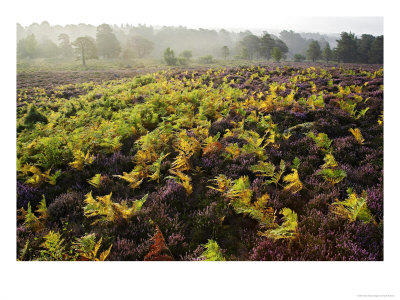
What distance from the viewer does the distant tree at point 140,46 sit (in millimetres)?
10467

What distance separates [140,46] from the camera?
36.7 feet

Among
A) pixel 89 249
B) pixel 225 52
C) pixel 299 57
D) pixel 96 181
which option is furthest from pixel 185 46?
pixel 299 57

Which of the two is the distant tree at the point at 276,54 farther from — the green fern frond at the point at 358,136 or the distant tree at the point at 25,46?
the distant tree at the point at 25,46

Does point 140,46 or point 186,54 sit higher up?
point 140,46

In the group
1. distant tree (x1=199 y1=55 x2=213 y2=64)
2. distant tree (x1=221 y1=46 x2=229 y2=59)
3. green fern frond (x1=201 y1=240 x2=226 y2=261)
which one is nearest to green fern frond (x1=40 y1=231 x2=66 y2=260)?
green fern frond (x1=201 y1=240 x2=226 y2=261)

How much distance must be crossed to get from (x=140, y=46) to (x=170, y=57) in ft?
6.55

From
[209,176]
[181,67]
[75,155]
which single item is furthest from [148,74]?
[209,176]

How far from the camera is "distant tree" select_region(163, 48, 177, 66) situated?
9939mm

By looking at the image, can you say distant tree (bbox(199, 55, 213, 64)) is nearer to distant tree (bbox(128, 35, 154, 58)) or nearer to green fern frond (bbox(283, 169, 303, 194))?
distant tree (bbox(128, 35, 154, 58))

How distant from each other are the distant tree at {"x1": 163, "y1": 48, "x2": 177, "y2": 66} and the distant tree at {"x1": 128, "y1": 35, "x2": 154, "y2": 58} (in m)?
0.73

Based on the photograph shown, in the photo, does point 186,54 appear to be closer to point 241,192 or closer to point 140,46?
point 140,46

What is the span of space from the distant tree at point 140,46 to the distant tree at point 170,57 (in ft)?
2.38
